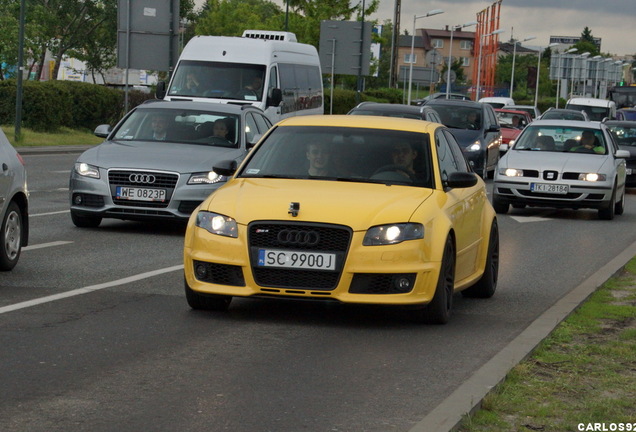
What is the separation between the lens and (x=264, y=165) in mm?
10352

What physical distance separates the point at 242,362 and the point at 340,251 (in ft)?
4.91

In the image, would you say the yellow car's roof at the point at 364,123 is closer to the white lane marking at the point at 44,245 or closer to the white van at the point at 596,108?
the white lane marking at the point at 44,245

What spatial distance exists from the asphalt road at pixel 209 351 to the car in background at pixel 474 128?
57.0 ft

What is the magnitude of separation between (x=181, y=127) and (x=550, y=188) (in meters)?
7.05

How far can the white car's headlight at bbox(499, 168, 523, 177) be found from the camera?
71.8 feet

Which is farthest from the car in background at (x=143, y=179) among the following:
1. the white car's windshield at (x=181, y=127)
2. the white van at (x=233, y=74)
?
the white van at (x=233, y=74)

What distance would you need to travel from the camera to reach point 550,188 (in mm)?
21688

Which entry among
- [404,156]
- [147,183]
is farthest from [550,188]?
[404,156]

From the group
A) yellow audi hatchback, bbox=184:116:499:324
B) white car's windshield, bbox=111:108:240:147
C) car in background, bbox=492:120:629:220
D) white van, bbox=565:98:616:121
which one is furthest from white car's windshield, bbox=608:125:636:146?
white van, bbox=565:98:616:121

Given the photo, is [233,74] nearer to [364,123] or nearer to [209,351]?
[364,123]

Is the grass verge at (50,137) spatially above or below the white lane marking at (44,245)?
below

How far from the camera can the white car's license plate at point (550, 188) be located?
21672 mm

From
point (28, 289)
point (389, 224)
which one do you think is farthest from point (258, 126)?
point (389, 224)

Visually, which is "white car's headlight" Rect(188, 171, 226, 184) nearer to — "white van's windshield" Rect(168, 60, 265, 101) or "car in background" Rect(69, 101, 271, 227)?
"car in background" Rect(69, 101, 271, 227)
